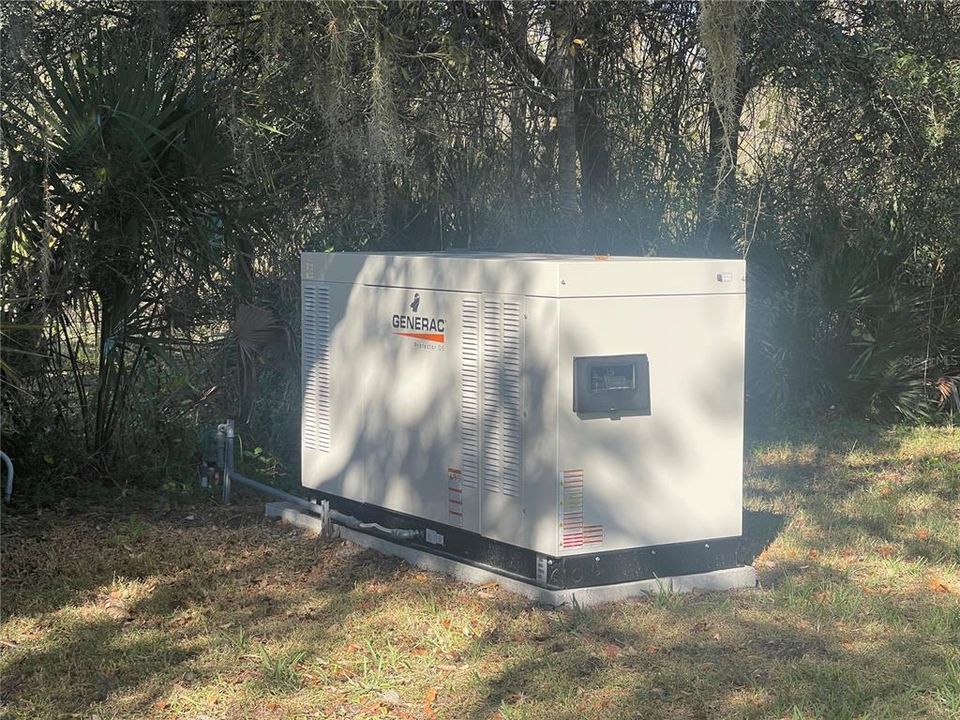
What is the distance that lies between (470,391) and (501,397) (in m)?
0.24

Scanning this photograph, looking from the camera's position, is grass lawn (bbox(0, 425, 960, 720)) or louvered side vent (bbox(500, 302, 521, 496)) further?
louvered side vent (bbox(500, 302, 521, 496))

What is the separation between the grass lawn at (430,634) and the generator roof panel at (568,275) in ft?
4.68

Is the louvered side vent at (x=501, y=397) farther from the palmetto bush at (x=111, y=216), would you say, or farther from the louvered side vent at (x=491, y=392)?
the palmetto bush at (x=111, y=216)

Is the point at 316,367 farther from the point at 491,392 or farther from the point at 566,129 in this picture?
the point at 566,129

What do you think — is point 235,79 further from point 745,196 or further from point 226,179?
point 745,196

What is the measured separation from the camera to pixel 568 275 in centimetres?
594

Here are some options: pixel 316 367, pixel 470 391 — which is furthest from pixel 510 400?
pixel 316 367

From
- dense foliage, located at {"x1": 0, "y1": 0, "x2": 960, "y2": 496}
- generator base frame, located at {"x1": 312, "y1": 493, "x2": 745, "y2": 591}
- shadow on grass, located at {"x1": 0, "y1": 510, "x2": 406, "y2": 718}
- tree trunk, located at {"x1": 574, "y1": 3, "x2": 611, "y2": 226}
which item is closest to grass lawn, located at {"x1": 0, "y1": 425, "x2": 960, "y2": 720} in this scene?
shadow on grass, located at {"x1": 0, "y1": 510, "x2": 406, "y2": 718}

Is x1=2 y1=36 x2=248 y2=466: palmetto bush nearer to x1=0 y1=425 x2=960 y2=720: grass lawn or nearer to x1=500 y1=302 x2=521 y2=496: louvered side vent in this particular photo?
x1=0 y1=425 x2=960 y2=720: grass lawn

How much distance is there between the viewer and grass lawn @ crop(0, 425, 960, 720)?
5.05 m

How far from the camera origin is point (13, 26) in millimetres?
7797

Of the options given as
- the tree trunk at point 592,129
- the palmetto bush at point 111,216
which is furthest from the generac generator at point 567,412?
the tree trunk at point 592,129

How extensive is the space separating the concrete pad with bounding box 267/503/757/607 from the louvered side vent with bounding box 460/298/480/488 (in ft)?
1.49

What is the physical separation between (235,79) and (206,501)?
282 centimetres
